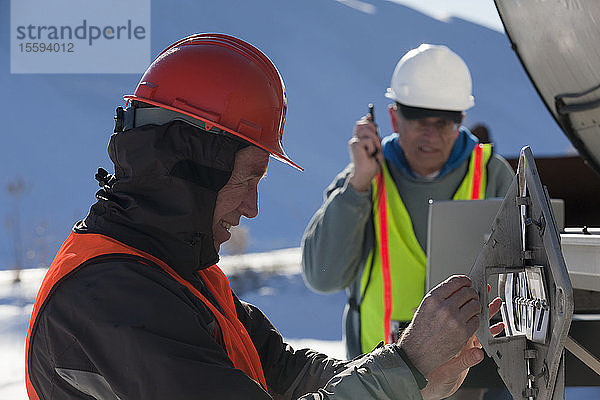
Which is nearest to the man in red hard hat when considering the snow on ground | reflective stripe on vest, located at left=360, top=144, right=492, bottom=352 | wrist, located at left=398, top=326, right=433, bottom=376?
wrist, located at left=398, top=326, right=433, bottom=376

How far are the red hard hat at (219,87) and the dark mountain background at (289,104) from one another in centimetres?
890

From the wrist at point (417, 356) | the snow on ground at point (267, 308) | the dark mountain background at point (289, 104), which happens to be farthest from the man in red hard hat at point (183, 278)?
the dark mountain background at point (289, 104)

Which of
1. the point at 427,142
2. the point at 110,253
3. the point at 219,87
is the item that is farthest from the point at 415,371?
the point at 427,142

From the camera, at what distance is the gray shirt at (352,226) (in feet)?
9.93

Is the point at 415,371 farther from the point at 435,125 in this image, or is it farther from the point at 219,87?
the point at 435,125

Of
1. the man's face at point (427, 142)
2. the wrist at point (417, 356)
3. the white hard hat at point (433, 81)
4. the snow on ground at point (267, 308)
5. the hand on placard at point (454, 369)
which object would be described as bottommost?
the snow on ground at point (267, 308)

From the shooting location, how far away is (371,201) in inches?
122

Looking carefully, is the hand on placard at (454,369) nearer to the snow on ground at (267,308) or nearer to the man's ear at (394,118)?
the man's ear at (394,118)

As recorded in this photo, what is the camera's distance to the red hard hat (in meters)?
1.60

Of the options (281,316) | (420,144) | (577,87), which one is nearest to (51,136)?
(281,316)

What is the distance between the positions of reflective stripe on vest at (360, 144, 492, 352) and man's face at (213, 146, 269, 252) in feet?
4.64

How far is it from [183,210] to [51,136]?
2005 cm

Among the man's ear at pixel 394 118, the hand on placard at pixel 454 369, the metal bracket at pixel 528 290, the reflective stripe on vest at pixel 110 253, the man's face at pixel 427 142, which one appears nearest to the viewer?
the metal bracket at pixel 528 290

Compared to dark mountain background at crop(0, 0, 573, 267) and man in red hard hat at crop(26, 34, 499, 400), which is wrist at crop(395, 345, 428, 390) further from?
dark mountain background at crop(0, 0, 573, 267)
